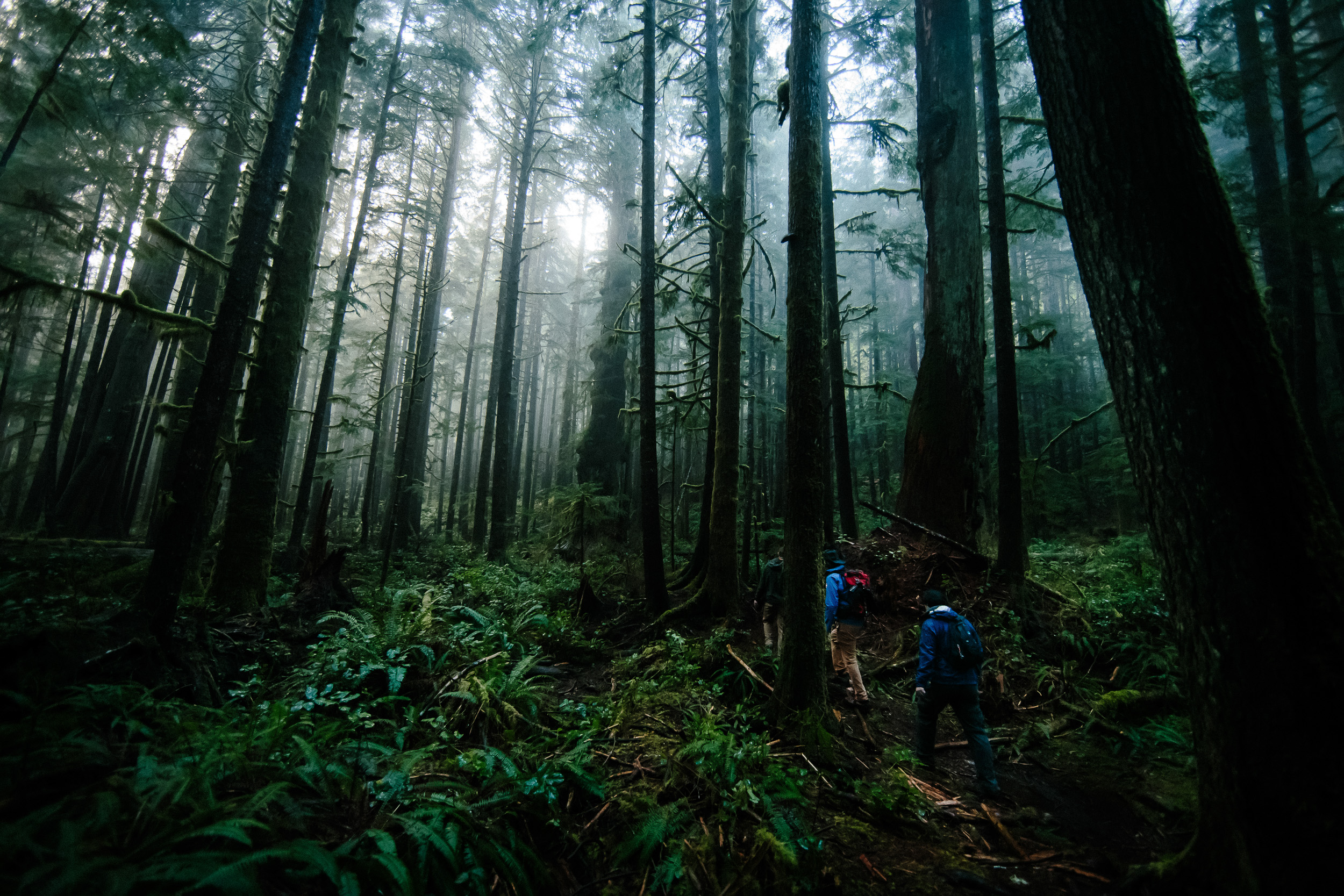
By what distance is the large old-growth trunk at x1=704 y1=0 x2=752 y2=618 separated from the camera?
25.4ft

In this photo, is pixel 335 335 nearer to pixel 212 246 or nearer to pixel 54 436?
pixel 212 246

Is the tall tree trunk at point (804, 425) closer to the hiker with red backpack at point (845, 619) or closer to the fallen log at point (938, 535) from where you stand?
the hiker with red backpack at point (845, 619)

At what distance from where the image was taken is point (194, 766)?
7.68 feet

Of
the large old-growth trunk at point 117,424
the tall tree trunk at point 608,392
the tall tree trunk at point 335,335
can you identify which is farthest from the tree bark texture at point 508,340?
the large old-growth trunk at point 117,424

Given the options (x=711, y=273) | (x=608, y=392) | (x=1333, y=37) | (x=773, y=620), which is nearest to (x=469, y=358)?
(x=608, y=392)

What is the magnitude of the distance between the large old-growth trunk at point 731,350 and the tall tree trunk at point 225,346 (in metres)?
5.59

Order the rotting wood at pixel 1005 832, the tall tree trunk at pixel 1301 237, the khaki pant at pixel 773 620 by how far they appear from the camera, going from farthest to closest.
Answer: the tall tree trunk at pixel 1301 237 → the khaki pant at pixel 773 620 → the rotting wood at pixel 1005 832

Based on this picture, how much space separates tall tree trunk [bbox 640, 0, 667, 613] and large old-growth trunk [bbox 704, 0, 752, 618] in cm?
15

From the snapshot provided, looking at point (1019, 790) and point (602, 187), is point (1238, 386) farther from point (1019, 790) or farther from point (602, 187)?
point (602, 187)

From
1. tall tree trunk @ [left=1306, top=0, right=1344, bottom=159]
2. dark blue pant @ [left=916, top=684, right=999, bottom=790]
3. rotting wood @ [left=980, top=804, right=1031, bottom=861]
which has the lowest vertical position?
rotting wood @ [left=980, top=804, right=1031, bottom=861]

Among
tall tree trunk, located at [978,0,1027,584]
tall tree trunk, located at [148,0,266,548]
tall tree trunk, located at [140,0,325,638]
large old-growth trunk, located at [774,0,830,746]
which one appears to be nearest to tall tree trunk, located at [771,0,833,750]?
large old-growth trunk, located at [774,0,830,746]

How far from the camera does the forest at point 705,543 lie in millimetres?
2150

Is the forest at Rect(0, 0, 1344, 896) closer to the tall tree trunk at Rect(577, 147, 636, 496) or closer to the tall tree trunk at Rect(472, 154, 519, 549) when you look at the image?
the tall tree trunk at Rect(577, 147, 636, 496)

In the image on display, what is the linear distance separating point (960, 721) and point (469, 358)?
930 inches
